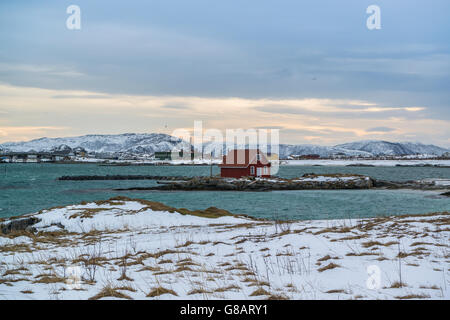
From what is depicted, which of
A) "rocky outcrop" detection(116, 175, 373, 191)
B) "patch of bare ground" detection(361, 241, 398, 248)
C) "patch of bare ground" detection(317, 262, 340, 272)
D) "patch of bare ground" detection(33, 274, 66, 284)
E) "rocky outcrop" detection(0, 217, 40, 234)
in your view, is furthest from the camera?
"rocky outcrop" detection(116, 175, 373, 191)

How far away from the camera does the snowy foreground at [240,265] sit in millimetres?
7227

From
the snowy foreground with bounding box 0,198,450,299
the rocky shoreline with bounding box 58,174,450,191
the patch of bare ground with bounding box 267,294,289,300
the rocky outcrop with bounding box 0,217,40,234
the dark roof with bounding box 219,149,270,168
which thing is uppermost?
the dark roof with bounding box 219,149,270,168

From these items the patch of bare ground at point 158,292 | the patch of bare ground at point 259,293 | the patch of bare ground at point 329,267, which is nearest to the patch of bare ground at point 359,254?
the patch of bare ground at point 329,267

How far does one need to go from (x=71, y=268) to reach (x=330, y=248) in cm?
Answer: 675

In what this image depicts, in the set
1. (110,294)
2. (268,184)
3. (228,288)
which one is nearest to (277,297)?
(228,288)

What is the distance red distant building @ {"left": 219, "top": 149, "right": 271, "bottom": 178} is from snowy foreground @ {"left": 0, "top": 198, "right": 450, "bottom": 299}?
49883 millimetres

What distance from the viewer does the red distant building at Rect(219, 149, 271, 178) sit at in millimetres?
65375

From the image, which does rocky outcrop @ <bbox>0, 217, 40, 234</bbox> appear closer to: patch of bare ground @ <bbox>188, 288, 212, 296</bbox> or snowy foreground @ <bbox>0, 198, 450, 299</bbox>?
snowy foreground @ <bbox>0, 198, 450, 299</bbox>

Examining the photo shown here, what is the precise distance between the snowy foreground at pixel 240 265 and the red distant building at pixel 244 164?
4988 centimetres

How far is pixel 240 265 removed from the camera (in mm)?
9570

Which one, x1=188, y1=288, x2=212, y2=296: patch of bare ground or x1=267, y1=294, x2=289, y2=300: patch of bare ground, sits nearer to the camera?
x1=267, y1=294, x2=289, y2=300: patch of bare ground

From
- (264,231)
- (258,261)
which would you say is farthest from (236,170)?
(258,261)

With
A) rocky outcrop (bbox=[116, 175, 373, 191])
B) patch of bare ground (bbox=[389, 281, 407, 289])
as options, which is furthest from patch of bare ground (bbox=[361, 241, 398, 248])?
rocky outcrop (bbox=[116, 175, 373, 191])
